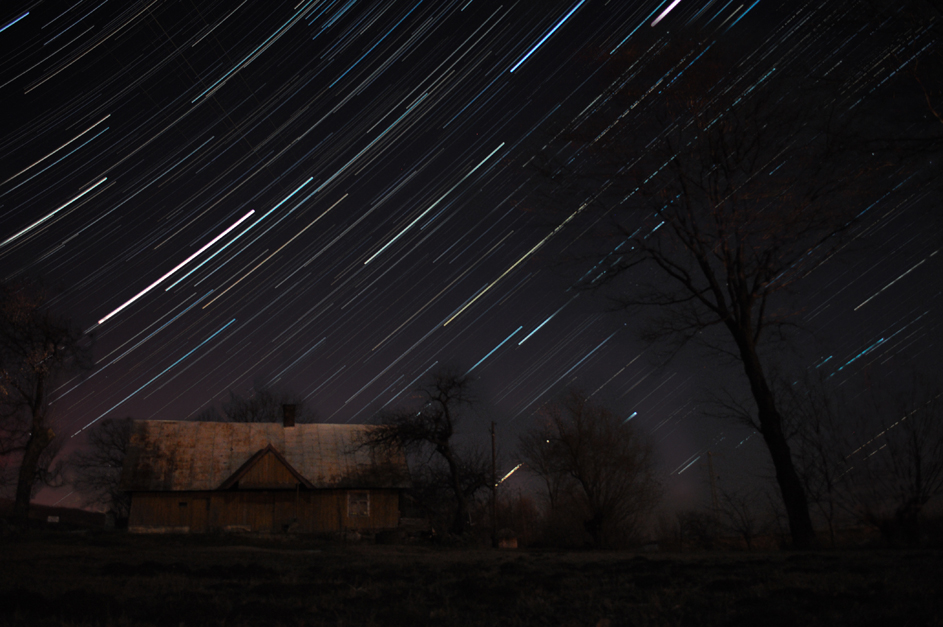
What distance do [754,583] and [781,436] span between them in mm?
7474

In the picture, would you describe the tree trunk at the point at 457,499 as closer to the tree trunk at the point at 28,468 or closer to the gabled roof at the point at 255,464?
the gabled roof at the point at 255,464

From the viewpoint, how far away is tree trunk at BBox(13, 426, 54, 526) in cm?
2973

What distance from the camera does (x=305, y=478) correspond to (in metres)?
32.6

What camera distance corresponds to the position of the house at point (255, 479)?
31.0 metres

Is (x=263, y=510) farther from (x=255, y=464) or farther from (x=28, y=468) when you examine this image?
(x=28, y=468)

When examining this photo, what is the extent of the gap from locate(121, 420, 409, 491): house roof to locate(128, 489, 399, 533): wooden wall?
0.71 metres

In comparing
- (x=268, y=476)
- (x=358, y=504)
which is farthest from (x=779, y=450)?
(x=268, y=476)

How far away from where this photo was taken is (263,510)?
104 ft

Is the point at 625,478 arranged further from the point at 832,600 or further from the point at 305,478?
the point at 832,600

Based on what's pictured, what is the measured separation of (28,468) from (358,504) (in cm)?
1640

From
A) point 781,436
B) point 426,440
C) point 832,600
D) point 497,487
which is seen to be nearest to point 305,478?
point 426,440

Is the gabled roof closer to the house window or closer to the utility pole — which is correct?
the house window

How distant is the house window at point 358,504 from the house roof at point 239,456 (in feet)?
2.25

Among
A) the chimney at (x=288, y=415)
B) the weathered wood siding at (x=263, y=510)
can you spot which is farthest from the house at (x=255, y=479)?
the chimney at (x=288, y=415)
